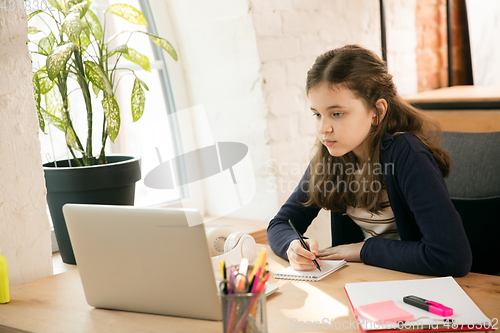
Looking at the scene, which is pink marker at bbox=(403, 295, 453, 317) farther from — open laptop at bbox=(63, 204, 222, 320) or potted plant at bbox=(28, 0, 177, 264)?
potted plant at bbox=(28, 0, 177, 264)

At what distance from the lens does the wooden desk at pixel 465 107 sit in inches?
80.3

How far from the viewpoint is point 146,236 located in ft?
2.81

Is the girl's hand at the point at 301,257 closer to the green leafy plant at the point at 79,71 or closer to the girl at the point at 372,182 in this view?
the girl at the point at 372,182

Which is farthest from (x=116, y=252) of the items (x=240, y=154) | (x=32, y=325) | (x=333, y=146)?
(x=240, y=154)

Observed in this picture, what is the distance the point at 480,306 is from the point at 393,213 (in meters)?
0.47

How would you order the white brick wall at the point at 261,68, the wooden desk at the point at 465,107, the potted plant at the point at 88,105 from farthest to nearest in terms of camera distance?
the wooden desk at the point at 465,107 → the white brick wall at the point at 261,68 → the potted plant at the point at 88,105

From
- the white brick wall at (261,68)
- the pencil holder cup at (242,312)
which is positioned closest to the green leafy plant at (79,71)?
the white brick wall at (261,68)

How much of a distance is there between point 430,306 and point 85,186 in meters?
1.00

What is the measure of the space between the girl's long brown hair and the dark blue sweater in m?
0.06

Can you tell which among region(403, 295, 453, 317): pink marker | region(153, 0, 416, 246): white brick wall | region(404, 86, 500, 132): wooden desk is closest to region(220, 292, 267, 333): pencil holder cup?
region(403, 295, 453, 317): pink marker

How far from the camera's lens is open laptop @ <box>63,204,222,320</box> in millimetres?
Answer: 822

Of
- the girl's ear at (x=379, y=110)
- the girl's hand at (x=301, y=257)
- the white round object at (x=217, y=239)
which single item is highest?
the girl's ear at (x=379, y=110)

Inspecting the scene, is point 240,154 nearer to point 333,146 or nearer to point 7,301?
point 333,146

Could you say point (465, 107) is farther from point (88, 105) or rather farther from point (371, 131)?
point (88, 105)
